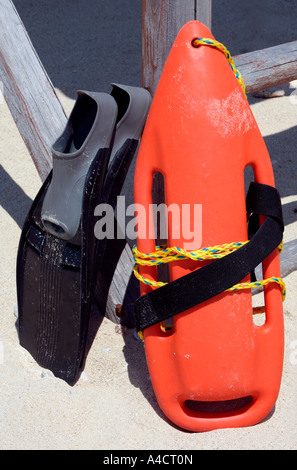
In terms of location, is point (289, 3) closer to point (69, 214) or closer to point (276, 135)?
point (276, 135)

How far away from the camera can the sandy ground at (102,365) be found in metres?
1.89

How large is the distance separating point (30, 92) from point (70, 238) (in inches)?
23.6

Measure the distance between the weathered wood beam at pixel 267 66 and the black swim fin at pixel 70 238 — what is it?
40 cm

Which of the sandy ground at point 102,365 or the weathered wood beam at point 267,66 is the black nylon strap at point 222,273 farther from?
the weathered wood beam at point 267,66

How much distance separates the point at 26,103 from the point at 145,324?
95cm

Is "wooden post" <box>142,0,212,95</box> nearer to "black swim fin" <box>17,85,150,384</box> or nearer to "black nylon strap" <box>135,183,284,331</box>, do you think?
"black swim fin" <box>17,85,150,384</box>

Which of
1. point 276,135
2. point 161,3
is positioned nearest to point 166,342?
point 161,3

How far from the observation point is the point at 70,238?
6.89 feet

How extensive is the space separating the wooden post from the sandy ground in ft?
3.15

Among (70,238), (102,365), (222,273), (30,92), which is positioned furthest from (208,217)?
(30,92)

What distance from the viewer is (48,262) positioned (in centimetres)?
215

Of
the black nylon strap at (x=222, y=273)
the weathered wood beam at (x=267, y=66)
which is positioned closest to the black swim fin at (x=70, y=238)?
the black nylon strap at (x=222, y=273)

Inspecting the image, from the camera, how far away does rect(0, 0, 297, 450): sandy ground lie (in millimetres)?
1893

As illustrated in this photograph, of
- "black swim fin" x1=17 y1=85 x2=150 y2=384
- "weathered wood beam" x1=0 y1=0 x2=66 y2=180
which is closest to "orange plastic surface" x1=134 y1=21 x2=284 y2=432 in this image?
"black swim fin" x1=17 y1=85 x2=150 y2=384
